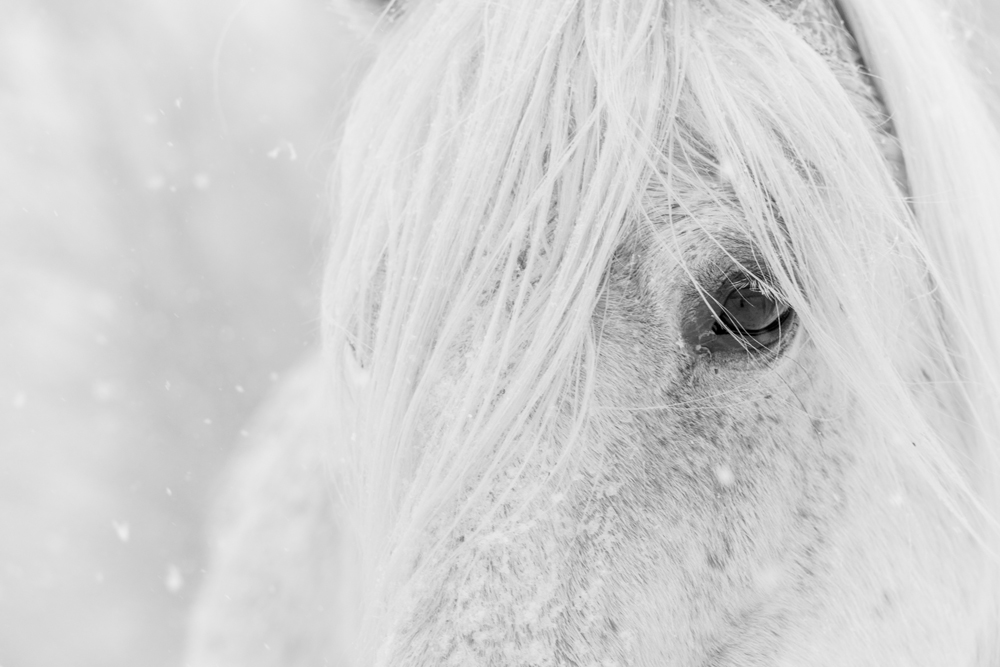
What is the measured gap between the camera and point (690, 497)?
2.75 ft

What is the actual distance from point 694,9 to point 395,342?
54cm

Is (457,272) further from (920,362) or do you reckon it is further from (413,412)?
(920,362)

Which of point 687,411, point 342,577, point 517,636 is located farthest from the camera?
point 342,577

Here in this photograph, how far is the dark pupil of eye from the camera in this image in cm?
85

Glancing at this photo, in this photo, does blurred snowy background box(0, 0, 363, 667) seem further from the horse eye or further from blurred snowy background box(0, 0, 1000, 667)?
the horse eye

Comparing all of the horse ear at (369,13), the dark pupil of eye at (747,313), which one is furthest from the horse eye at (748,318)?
the horse ear at (369,13)

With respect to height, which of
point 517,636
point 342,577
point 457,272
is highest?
point 457,272

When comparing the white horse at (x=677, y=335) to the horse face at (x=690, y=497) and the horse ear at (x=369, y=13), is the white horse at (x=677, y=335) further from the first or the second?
the horse ear at (x=369, y=13)

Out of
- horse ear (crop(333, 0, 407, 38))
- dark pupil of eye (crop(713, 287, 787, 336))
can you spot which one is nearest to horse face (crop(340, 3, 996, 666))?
dark pupil of eye (crop(713, 287, 787, 336))

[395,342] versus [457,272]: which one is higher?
[457,272]

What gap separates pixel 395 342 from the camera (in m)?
0.95

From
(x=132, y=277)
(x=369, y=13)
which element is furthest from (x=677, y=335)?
(x=132, y=277)

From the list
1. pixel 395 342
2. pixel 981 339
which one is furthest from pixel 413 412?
pixel 981 339

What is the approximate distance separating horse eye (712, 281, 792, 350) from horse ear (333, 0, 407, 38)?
2.21 feet
